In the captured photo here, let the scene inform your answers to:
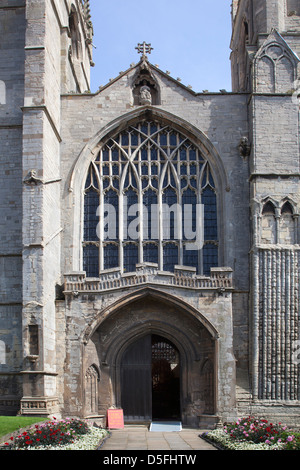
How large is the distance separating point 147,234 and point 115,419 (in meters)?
6.25

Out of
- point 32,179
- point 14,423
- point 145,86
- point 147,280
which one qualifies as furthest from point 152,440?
point 145,86

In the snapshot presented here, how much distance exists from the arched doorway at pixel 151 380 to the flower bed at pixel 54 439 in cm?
516

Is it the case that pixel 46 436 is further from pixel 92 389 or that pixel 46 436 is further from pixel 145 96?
pixel 145 96

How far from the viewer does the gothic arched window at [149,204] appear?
953 inches

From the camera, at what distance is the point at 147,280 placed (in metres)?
22.1

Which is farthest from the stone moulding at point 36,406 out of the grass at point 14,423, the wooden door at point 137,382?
the wooden door at point 137,382

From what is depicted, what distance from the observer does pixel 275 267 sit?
2273cm

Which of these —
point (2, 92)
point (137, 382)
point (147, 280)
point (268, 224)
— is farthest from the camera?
point (2, 92)

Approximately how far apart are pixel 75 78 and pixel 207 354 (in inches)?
501

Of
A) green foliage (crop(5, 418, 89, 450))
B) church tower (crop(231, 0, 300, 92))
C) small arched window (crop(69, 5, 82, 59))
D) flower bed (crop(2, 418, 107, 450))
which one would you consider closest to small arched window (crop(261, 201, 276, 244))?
church tower (crop(231, 0, 300, 92))

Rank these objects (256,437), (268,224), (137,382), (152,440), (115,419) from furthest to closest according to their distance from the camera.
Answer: (268,224)
(137,382)
(115,419)
(152,440)
(256,437)

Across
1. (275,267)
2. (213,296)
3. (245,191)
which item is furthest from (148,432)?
(245,191)

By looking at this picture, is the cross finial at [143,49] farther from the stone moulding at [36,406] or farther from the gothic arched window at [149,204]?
the stone moulding at [36,406]

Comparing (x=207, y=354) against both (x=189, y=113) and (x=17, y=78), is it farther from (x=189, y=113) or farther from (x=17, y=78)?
(x=17, y=78)
